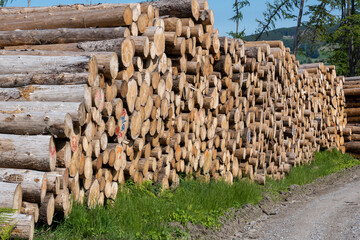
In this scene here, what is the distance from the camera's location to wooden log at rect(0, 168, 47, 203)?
14.4 ft

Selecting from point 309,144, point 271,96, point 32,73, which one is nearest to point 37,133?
point 32,73

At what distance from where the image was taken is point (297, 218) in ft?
24.2

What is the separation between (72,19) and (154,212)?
3.26 m

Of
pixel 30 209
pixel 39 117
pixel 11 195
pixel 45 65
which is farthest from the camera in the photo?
pixel 45 65

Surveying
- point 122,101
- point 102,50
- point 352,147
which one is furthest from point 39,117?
point 352,147

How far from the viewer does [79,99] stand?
193 inches

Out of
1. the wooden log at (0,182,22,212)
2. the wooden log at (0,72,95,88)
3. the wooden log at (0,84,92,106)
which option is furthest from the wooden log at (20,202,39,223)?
the wooden log at (0,72,95,88)

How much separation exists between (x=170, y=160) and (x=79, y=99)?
2.86 m

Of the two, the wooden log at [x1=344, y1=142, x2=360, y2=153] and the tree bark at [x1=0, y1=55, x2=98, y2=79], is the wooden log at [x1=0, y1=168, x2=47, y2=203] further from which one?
the wooden log at [x1=344, y1=142, x2=360, y2=153]

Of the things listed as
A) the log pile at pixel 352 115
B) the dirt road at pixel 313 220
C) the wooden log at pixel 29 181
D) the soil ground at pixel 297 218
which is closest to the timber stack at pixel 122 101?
the wooden log at pixel 29 181

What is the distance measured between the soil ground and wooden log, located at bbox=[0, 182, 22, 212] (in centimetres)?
252

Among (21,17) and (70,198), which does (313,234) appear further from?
(21,17)

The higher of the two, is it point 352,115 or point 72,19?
point 72,19

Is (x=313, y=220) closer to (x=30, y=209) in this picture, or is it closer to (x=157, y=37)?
(x=157, y=37)
